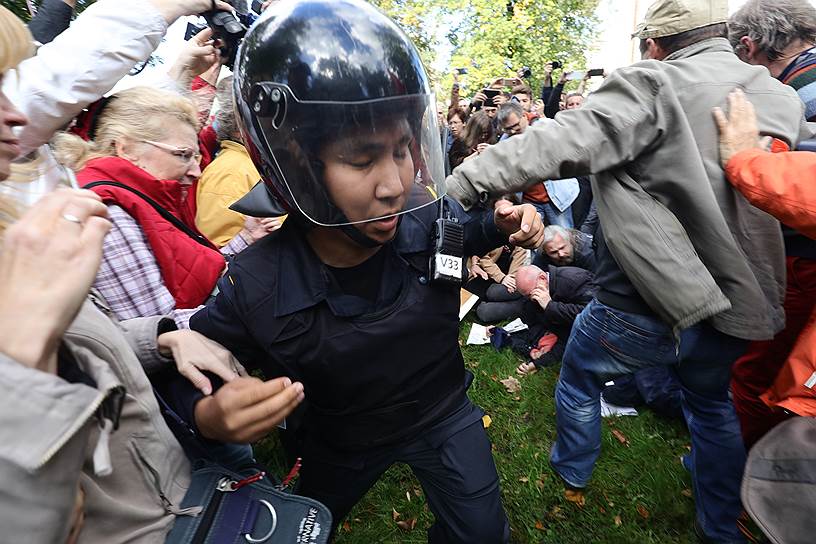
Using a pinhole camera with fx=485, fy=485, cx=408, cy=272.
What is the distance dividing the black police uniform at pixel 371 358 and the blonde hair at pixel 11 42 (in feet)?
2.34

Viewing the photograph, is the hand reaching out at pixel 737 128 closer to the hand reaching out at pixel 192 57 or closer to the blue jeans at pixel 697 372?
the blue jeans at pixel 697 372

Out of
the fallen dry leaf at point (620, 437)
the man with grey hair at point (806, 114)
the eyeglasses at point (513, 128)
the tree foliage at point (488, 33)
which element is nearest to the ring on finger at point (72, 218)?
the man with grey hair at point (806, 114)

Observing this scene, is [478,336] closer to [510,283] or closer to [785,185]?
[510,283]

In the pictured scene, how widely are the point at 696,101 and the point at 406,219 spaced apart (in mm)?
1259

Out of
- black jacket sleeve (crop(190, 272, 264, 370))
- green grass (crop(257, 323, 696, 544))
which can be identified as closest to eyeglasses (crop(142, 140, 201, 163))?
black jacket sleeve (crop(190, 272, 264, 370))

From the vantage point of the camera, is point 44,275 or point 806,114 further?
point 806,114

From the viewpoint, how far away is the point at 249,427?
1.18 m

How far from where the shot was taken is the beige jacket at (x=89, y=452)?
0.68 metres

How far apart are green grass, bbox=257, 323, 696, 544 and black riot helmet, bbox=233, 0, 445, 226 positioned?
2.09 metres

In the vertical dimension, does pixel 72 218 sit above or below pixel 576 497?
above

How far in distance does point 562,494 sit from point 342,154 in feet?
8.03

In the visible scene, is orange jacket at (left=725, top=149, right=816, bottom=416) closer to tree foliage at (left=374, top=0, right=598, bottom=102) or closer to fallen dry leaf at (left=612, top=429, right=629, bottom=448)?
fallen dry leaf at (left=612, top=429, right=629, bottom=448)

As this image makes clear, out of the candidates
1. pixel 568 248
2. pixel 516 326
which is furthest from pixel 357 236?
pixel 516 326

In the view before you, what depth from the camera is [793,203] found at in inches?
60.9
